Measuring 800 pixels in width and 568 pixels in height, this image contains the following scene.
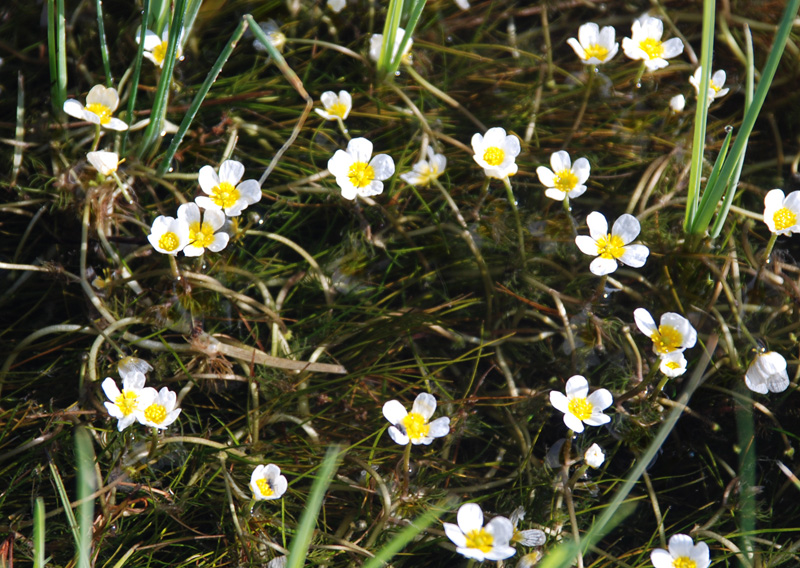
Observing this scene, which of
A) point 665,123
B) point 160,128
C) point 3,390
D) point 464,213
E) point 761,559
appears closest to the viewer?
point 761,559

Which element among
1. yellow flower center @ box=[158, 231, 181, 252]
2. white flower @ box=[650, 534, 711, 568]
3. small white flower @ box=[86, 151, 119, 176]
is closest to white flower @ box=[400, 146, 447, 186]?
yellow flower center @ box=[158, 231, 181, 252]

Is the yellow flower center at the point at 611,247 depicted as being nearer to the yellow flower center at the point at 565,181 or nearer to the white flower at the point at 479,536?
the yellow flower center at the point at 565,181

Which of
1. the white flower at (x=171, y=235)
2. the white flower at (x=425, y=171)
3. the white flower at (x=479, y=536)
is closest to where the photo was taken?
the white flower at (x=479, y=536)

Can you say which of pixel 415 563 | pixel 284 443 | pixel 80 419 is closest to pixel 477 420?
pixel 415 563

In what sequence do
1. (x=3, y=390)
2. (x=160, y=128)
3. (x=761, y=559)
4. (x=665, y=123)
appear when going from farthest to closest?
(x=665, y=123) < (x=160, y=128) < (x=3, y=390) < (x=761, y=559)

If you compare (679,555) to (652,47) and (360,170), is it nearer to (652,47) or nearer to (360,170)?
(360,170)

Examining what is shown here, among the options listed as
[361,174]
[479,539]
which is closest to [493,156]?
[361,174]

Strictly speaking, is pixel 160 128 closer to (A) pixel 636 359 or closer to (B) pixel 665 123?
(A) pixel 636 359

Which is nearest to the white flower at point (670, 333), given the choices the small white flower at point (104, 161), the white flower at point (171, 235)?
the white flower at point (171, 235)
